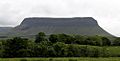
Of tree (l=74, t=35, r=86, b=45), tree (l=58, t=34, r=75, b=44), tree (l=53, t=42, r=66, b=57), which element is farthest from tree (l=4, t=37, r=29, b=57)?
tree (l=74, t=35, r=86, b=45)

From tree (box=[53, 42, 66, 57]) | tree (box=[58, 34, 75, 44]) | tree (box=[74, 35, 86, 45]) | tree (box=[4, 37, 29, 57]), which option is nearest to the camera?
tree (box=[53, 42, 66, 57])

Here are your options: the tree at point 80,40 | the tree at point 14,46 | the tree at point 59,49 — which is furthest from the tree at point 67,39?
the tree at point 59,49

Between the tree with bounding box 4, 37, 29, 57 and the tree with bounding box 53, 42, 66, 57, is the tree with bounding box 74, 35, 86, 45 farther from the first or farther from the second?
the tree with bounding box 4, 37, 29, 57

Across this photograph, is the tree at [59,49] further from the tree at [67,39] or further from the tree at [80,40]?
the tree at [67,39]

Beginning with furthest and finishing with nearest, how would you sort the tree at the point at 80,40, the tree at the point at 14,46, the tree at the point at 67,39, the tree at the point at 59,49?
the tree at the point at 67,39 < the tree at the point at 80,40 < the tree at the point at 14,46 < the tree at the point at 59,49

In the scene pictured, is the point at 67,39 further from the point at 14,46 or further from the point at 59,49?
the point at 14,46

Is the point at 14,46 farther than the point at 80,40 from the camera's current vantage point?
No

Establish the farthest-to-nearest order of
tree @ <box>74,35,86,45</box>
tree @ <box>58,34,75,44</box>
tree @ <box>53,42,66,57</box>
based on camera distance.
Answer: tree @ <box>58,34,75,44</box> < tree @ <box>74,35,86,45</box> < tree @ <box>53,42,66,57</box>

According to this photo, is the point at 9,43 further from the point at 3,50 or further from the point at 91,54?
the point at 91,54

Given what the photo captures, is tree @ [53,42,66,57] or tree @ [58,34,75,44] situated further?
tree @ [58,34,75,44]

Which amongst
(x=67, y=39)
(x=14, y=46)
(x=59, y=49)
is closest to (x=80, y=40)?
(x=67, y=39)

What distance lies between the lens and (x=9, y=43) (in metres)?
128

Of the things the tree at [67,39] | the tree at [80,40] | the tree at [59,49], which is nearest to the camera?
the tree at [59,49]

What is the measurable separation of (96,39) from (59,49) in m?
34.6
